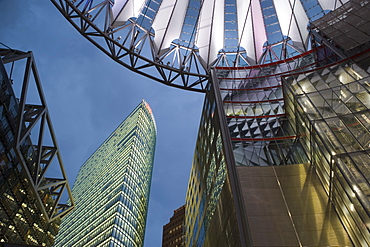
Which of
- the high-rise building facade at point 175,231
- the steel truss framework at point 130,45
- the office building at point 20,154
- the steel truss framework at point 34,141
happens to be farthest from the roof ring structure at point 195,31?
the high-rise building facade at point 175,231

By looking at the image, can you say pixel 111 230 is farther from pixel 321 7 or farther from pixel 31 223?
pixel 321 7

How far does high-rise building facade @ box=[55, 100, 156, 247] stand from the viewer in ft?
238

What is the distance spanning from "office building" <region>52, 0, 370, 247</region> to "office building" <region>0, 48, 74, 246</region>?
8.21 m

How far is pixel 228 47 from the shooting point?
96.0 ft

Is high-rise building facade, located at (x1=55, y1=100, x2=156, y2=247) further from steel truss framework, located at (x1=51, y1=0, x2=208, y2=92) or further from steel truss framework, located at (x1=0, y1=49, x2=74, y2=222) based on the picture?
steel truss framework, located at (x1=51, y1=0, x2=208, y2=92)

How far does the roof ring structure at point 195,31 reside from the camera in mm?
26134

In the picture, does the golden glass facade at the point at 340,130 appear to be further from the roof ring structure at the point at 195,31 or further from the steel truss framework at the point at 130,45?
the steel truss framework at the point at 130,45

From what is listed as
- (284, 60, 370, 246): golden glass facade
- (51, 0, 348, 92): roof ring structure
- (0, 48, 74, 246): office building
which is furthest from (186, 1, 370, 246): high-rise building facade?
(0, 48, 74, 246): office building

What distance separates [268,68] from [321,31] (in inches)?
202

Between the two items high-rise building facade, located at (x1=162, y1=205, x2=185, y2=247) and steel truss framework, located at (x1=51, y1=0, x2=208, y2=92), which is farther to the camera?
high-rise building facade, located at (x1=162, y1=205, x2=185, y2=247)

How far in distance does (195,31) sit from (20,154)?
17.3m

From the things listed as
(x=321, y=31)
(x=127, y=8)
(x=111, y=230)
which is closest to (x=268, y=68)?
(x=321, y=31)

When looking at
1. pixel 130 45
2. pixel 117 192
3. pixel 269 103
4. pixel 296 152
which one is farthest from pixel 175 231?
pixel 296 152

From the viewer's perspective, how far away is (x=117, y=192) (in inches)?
3159
